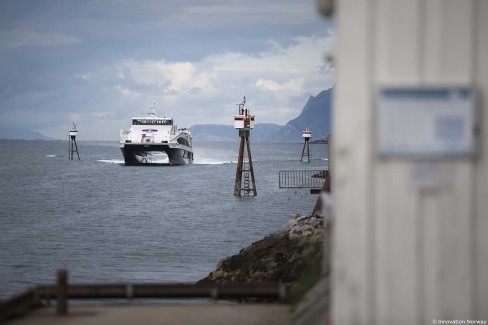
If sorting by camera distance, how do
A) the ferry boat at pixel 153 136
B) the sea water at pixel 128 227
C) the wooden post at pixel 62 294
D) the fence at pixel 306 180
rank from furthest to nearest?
the ferry boat at pixel 153 136 < the fence at pixel 306 180 < the sea water at pixel 128 227 < the wooden post at pixel 62 294

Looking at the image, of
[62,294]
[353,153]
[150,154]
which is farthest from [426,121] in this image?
[150,154]

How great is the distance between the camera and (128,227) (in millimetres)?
44062

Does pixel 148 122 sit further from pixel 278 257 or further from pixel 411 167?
pixel 411 167

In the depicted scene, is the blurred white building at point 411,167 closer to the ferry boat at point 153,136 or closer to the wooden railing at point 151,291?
the wooden railing at point 151,291

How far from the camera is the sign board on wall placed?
4438 mm

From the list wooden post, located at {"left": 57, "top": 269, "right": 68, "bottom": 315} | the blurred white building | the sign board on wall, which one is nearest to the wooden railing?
wooden post, located at {"left": 57, "top": 269, "right": 68, "bottom": 315}

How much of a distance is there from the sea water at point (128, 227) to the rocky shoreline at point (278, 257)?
9.50ft

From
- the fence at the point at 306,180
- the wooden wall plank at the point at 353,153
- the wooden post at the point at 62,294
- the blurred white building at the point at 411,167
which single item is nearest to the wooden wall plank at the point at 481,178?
the blurred white building at the point at 411,167

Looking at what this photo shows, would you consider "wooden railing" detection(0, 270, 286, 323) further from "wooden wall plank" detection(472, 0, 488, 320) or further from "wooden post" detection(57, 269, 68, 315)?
"wooden wall plank" detection(472, 0, 488, 320)

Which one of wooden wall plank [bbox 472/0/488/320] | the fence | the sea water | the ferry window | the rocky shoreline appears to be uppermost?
the ferry window

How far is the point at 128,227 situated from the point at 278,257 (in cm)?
2419

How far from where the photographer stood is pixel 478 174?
4.52 meters

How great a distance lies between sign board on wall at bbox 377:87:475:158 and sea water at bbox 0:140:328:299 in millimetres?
19742

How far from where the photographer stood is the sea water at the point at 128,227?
1115 inches
